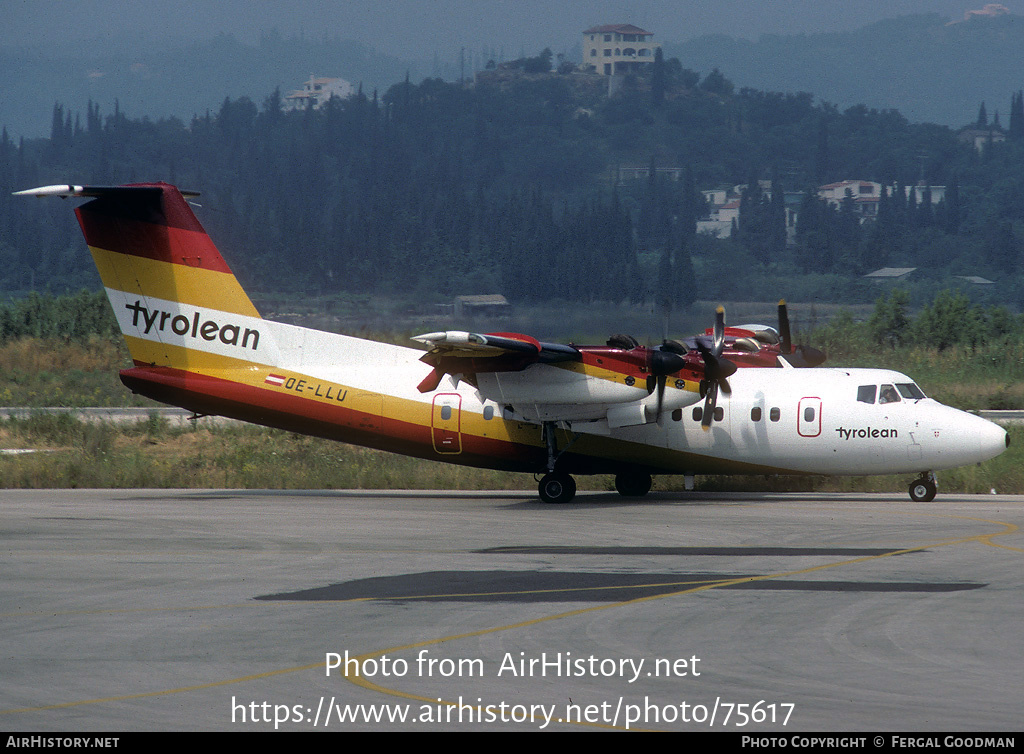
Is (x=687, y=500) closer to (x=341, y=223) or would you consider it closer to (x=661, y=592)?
(x=661, y=592)

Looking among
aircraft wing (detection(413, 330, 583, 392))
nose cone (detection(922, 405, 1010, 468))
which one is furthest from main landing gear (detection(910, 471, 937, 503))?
aircraft wing (detection(413, 330, 583, 392))

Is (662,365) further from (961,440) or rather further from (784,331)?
(961,440)

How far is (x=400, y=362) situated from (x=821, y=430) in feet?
29.3

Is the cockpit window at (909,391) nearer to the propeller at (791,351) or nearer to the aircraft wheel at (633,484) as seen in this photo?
the propeller at (791,351)

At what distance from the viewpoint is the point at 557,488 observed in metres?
24.7

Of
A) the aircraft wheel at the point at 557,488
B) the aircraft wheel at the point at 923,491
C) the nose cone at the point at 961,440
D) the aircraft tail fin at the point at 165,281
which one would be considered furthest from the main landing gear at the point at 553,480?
the aircraft tail fin at the point at 165,281

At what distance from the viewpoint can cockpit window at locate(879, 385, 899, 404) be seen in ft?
78.0

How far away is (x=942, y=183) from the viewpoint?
189 m

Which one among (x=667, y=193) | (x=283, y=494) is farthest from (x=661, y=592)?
(x=667, y=193)

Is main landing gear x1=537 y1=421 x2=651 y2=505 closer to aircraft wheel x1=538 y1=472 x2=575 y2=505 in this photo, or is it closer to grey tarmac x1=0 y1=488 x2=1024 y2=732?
aircraft wheel x1=538 y1=472 x2=575 y2=505

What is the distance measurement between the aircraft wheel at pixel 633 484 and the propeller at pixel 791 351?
5.00 meters

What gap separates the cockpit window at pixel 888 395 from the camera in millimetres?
23781

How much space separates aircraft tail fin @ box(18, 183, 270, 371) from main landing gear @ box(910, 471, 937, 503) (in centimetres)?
1396

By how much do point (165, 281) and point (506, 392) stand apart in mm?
8002
